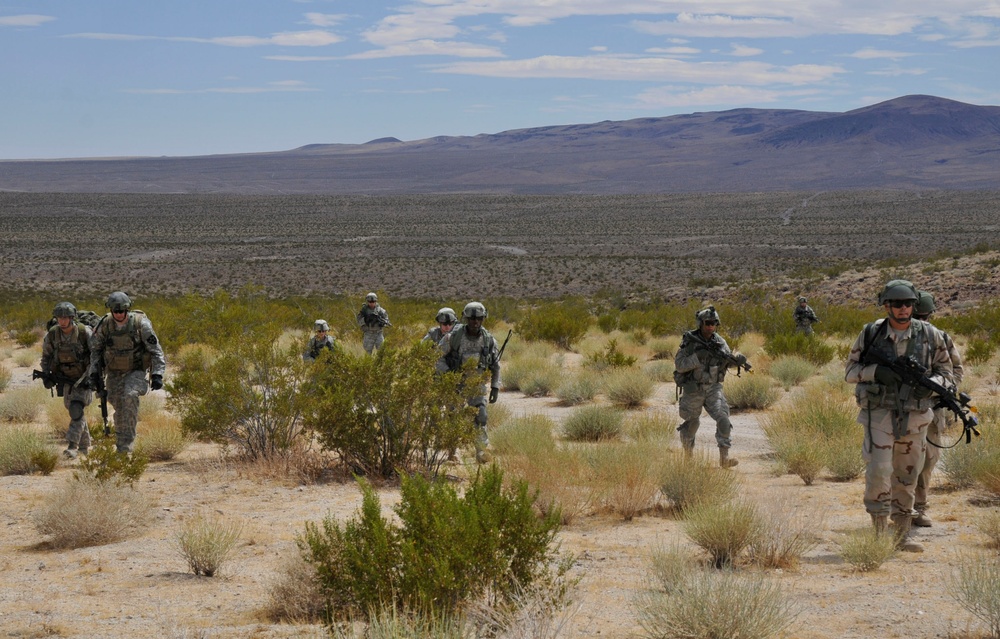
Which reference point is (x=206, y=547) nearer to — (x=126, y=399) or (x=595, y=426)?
(x=126, y=399)

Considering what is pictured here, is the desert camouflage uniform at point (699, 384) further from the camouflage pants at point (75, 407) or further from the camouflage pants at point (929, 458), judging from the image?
the camouflage pants at point (75, 407)

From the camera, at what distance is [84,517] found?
23.5 feet

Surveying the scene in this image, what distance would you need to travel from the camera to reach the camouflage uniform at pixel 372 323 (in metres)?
15.8

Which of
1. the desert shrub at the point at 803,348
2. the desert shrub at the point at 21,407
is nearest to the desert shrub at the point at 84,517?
the desert shrub at the point at 21,407

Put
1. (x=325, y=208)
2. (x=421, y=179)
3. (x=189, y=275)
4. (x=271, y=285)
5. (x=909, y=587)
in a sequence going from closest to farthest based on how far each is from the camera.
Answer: (x=909, y=587) → (x=271, y=285) → (x=189, y=275) → (x=325, y=208) → (x=421, y=179)

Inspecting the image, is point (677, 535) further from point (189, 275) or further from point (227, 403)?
point (189, 275)

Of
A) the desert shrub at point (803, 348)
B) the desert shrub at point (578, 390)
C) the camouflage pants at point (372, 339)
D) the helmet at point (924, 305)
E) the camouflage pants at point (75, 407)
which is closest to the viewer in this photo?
the helmet at point (924, 305)

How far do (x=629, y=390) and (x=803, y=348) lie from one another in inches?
215

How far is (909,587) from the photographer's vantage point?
5.98m

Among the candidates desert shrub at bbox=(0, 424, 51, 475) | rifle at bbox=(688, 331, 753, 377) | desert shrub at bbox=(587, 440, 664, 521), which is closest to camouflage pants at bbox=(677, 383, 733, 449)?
rifle at bbox=(688, 331, 753, 377)

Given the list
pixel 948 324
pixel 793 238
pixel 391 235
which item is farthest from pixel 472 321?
pixel 391 235

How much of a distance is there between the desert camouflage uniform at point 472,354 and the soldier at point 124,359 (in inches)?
111

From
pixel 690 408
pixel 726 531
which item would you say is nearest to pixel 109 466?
pixel 726 531

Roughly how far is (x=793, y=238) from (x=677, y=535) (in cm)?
6035
